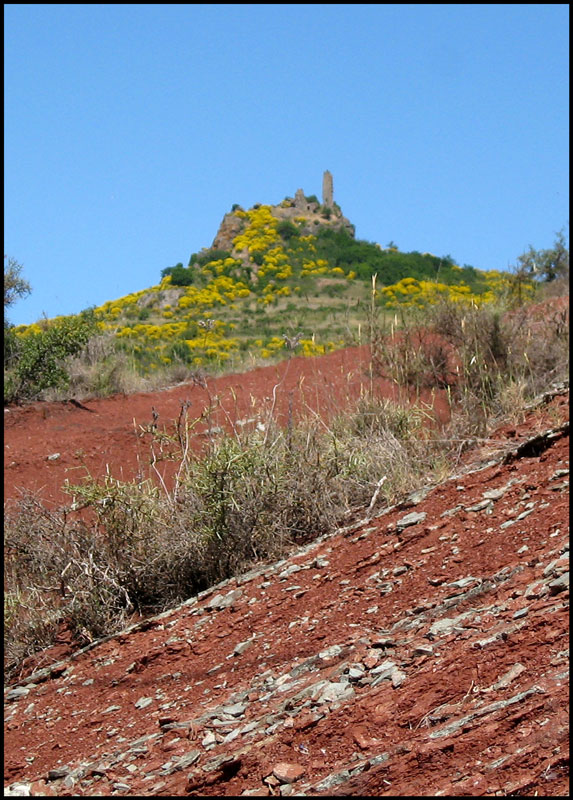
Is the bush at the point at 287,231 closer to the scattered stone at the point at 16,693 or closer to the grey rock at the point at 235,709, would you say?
the scattered stone at the point at 16,693

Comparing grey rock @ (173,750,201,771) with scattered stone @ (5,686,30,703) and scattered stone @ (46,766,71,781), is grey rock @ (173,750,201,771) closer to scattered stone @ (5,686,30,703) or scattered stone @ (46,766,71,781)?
scattered stone @ (46,766,71,781)

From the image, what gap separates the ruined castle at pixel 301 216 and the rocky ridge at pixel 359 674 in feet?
117

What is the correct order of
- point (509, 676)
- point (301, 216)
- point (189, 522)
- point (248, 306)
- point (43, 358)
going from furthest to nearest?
point (301, 216) < point (248, 306) < point (43, 358) < point (189, 522) < point (509, 676)

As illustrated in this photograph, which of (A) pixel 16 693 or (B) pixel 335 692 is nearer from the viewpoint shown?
(B) pixel 335 692

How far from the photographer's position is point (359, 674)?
376cm

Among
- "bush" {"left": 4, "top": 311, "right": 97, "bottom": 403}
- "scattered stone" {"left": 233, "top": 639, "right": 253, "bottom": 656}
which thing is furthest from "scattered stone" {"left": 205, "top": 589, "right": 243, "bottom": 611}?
"bush" {"left": 4, "top": 311, "right": 97, "bottom": 403}

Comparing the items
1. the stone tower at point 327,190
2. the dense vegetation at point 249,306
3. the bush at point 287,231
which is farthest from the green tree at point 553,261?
the stone tower at point 327,190

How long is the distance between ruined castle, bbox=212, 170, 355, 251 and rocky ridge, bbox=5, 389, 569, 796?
35.5m

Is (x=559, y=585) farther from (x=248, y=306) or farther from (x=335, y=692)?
(x=248, y=306)

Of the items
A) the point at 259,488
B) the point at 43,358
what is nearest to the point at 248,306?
the point at 43,358

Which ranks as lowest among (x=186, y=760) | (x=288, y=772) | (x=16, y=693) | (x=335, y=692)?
(x=16, y=693)

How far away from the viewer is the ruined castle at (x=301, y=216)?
42.4 m

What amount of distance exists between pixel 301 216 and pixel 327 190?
7857 millimetres

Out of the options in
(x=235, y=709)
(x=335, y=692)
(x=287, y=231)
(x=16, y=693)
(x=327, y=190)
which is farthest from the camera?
(x=327, y=190)
